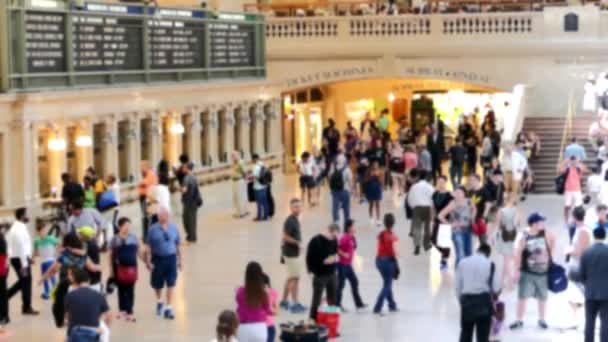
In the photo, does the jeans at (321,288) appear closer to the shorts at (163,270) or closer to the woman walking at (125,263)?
the shorts at (163,270)

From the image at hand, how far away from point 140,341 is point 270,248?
806 cm

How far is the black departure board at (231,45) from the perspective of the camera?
35.2m

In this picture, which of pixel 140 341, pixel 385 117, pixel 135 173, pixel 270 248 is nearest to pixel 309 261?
pixel 140 341

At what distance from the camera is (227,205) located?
Result: 33.3 meters

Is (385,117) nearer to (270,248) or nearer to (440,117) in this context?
(440,117)

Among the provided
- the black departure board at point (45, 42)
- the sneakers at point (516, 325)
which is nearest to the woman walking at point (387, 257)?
the sneakers at point (516, 325)

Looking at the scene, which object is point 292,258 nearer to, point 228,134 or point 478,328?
point 478,328

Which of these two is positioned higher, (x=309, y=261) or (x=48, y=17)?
(x=48, y=17)

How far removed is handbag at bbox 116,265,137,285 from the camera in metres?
19.2

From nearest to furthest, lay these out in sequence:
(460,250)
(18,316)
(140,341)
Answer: (140,341) < (18,316) < (460,250)

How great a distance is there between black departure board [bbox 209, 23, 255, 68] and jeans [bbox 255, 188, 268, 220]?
5556 millimetres

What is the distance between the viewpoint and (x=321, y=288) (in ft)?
62.0

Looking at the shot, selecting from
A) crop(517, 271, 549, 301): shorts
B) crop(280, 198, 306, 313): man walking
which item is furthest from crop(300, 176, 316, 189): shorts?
crop(517, 271, 549, 301): shorts

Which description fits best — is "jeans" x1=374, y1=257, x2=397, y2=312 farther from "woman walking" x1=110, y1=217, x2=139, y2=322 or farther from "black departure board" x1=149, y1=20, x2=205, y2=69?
"black departure board" x1=149, y1=20, x2=205, y2=69
